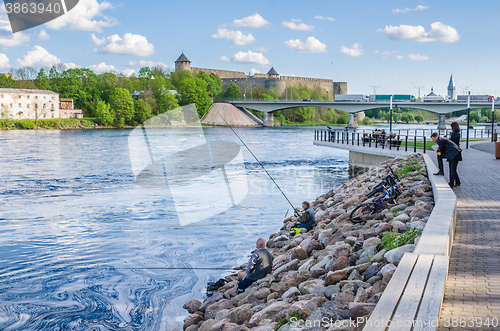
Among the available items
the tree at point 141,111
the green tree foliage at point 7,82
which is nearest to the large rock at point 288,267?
the tree at point 141,111

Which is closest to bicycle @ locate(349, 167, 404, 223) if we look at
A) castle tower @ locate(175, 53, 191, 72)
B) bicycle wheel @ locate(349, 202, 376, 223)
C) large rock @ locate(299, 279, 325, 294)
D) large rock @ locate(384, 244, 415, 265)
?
bicycle wheel @ locate(349, 202, 376, 223)

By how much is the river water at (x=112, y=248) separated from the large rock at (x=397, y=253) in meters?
3.42

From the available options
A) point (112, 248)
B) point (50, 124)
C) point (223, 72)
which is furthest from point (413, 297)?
point (223, 72)

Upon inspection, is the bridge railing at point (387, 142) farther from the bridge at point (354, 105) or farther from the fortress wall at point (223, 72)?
the fortress wall at point (223, 72)

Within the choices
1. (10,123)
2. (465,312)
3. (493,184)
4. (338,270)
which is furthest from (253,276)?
(10,123)

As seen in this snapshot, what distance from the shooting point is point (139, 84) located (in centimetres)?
13538

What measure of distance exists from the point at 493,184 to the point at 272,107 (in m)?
86.8

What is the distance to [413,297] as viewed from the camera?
12.1ft

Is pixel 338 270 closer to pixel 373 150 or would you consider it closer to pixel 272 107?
pixel 373 150

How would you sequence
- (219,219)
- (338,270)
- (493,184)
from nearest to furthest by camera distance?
(338,270)
(493,184)
(219,219)

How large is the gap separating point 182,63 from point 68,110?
5040 cm

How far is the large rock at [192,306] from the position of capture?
763 cm

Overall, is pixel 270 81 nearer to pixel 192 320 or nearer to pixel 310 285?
pixel 192 320

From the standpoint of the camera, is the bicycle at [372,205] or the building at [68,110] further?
the building at [68,110]
